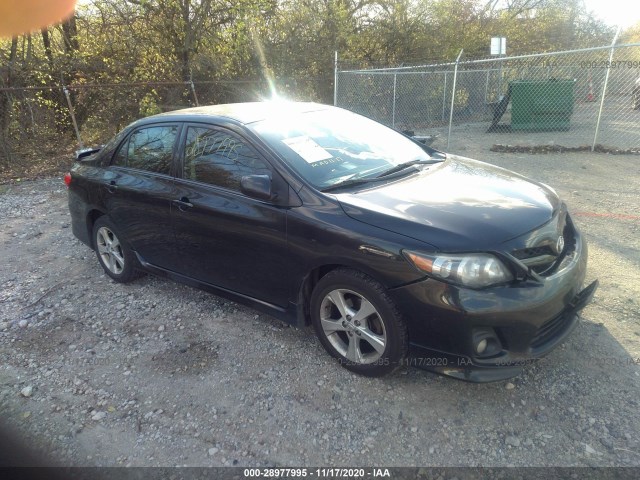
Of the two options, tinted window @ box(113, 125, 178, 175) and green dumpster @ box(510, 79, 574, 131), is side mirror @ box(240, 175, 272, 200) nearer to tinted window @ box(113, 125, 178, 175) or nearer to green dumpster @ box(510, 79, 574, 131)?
tinted window @ box(113, 125, 178, 175)

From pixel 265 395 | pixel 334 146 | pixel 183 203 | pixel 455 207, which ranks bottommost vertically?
pixel 265 395

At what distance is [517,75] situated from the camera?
48.8ft

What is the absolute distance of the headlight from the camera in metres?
2.49

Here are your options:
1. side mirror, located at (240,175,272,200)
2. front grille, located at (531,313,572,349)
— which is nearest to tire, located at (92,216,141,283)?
side mirror, located at (240,175,272,200)

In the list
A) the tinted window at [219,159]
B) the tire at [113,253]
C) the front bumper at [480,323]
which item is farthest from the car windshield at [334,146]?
the tire at [113,253]

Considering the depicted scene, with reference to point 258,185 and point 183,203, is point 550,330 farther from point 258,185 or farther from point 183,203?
point 183,203

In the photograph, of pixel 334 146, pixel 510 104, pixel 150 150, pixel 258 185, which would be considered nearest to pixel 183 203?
pixel 150 150

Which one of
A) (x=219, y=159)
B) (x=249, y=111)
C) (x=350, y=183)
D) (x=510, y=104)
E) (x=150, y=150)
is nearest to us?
(x=350, y=183)

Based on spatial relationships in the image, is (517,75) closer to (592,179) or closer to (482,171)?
(592,179)

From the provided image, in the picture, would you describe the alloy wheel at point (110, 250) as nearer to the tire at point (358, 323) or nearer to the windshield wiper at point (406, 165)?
the tire at point (358, 323)

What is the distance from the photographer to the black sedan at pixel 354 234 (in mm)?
2537

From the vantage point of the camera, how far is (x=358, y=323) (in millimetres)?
2861

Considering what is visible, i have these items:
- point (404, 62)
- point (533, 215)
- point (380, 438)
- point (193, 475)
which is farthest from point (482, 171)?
point (404, 62)

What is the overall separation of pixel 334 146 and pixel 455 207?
1.10m
